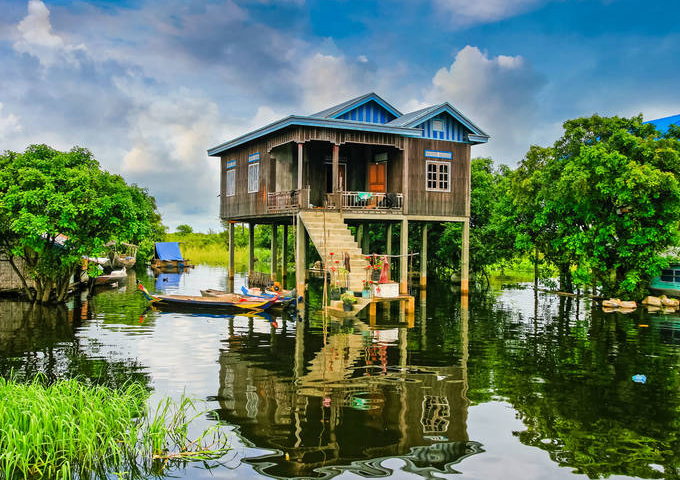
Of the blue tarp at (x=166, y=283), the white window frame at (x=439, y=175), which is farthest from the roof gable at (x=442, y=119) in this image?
the blue tarp at (x=166, y=283)

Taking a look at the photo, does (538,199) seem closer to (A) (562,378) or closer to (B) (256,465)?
(A) (562,378)

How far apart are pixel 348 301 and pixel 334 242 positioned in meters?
3.07

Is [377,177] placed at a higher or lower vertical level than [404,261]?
higher

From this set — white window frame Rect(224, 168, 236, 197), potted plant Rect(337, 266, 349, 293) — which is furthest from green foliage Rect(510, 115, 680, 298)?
white window frame Rect(224, 168, 236, 197)

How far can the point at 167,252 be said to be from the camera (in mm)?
49906

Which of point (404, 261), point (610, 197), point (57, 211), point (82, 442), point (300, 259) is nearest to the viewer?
point (82, 442)

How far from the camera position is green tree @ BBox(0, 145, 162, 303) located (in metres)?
20.1

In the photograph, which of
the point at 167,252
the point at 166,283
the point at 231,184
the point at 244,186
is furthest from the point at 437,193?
the point at 167,252

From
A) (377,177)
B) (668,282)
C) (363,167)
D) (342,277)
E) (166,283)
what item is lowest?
(166,283)

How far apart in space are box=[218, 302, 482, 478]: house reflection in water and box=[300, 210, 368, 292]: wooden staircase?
454 cm

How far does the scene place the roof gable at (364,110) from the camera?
25141 mm

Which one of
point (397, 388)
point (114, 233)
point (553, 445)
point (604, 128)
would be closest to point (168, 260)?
point (114, 233)

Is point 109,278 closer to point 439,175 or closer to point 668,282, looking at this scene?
point 439,175

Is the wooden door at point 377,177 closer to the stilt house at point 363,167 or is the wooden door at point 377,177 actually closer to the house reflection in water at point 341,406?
the stilt house at point 363,167
